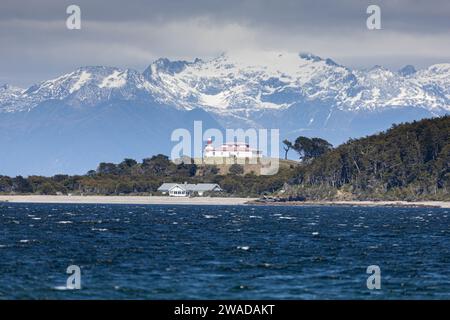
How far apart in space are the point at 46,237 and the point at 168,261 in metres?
32.5

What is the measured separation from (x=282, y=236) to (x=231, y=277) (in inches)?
1951

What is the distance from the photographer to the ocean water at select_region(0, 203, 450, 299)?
71625 mm

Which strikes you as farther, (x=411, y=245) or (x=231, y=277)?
(x=411, y=245)

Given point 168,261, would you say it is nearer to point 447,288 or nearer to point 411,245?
point 447,288

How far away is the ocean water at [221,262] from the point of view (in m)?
71.6

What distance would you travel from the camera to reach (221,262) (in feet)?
298

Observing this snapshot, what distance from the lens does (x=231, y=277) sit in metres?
79.3

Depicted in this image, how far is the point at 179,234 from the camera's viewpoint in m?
131
